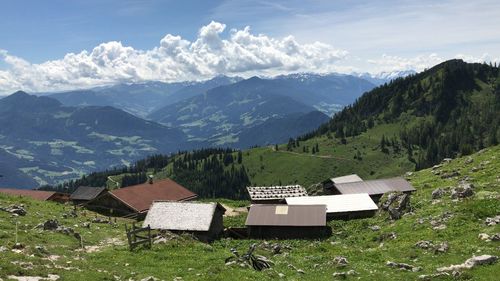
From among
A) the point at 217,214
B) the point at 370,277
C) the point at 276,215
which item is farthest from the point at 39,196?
the point at 370,277

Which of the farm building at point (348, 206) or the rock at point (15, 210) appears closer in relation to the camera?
the rock at point (15, 210)

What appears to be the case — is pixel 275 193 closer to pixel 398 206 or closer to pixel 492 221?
pixel 398 206

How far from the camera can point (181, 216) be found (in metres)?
56.1

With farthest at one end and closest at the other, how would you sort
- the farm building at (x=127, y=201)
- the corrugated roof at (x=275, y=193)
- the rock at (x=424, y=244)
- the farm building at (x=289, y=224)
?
1. the corrugated roof at (x=275, y=193)
2. the farm building at (x=127, y=201)
3. the farm building at (x=289, y=224)
4. the rock at (x=424, y=244)

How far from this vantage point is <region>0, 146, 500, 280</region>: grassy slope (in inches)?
1196

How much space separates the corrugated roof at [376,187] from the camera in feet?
265

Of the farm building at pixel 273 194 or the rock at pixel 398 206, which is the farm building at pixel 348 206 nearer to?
the rock at pixel 398 206

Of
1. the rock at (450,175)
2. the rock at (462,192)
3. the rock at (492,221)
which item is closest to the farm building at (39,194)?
the rock at (450,175)

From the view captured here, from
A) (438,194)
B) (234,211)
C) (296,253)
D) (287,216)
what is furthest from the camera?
(234,211)

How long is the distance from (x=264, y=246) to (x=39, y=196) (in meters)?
75.6

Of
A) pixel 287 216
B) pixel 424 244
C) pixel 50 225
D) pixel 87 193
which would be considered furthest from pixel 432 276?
pixel 87 193

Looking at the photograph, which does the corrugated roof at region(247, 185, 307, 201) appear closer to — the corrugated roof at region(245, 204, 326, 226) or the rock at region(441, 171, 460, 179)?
the rock at region(441, 171, 460, 179)

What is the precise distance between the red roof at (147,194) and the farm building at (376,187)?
33573 millimetres

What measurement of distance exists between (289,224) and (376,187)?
106 feet
